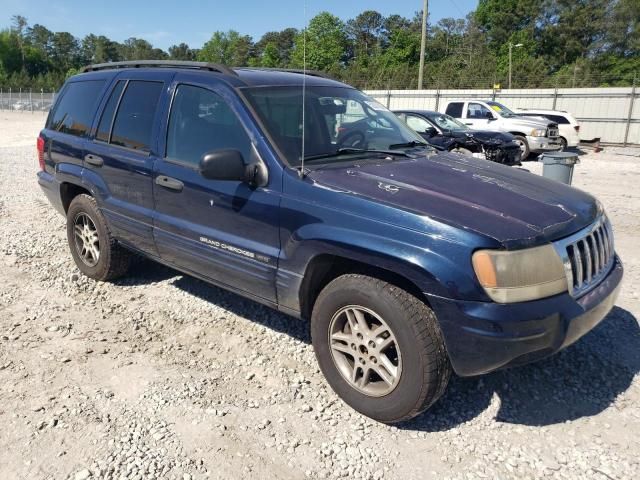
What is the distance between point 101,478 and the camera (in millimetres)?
2580

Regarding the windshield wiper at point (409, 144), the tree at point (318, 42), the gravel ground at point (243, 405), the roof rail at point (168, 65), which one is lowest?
the gravel ground at point (243, 405)

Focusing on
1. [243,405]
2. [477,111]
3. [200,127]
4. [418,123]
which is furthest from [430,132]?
[243,405]

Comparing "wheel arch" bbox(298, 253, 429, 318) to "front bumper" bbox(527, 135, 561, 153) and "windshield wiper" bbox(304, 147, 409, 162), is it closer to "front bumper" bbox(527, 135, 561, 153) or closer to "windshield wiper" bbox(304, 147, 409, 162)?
"windshield wiper" bbox(304, 147, 409, 162)

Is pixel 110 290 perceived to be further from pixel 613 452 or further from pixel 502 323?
pixel 613 452

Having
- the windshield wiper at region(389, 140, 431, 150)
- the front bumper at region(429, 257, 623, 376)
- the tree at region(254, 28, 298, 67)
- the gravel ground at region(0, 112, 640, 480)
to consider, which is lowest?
the gravel ground at region(0, 112, 640, 480)

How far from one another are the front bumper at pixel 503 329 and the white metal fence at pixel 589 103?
19331 mm

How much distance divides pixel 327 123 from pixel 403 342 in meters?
1.78

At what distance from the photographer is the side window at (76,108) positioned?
193 inches

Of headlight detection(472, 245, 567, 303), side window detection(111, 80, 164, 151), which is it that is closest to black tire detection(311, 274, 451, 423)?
headlight detection(472, 245, 567, 303)

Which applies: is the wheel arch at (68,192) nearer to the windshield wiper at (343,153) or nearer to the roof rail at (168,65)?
the roof rail at (168,65)

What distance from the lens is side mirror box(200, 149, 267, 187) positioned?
317 centimetres

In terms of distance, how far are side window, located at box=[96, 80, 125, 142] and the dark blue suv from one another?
18mm

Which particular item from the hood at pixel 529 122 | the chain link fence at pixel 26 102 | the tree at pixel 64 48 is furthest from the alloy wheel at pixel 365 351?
the tree at pixel 64 48

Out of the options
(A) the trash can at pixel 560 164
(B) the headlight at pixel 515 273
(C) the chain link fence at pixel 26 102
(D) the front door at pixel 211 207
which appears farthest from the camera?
(C) the chain link fence at pixel 26 102
